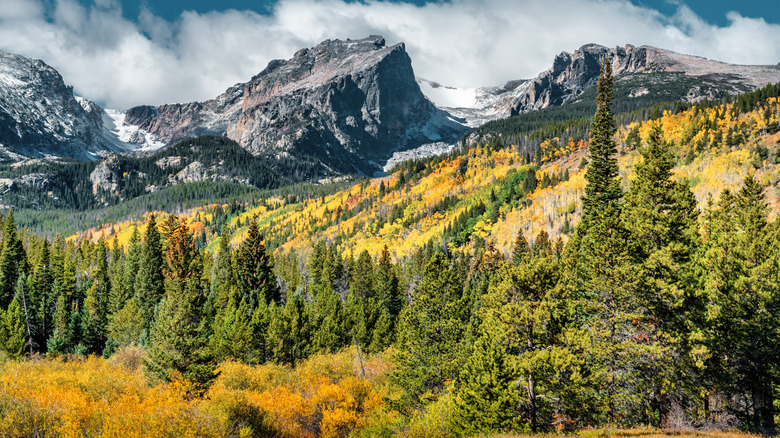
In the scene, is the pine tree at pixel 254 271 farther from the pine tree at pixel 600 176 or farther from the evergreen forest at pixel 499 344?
the pine tree at pixel 600 176

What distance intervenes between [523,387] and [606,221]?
450 inches

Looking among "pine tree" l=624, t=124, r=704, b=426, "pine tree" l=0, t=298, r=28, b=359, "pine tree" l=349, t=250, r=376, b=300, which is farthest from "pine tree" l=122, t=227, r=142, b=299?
"pine tree" l=624, t=124, r=704, b=426

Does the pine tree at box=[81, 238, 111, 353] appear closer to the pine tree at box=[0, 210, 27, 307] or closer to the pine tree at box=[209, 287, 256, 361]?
the pine tree at box=[0, 210, 27, 307]


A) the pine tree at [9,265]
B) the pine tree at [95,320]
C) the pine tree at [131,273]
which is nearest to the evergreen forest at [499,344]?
the pine tree at [95,320]

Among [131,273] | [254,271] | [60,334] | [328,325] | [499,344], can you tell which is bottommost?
[60,334]

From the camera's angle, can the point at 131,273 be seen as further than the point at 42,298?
No

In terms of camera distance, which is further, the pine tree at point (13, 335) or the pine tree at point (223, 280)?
the pine tree at point (223, 280)

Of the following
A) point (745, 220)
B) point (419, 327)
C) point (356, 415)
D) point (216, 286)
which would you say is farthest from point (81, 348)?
point (745, 220)

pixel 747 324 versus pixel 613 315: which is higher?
pixel 613 315

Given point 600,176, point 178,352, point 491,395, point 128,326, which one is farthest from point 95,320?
point 600,176

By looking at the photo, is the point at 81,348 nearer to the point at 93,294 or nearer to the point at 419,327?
the point at 93,294

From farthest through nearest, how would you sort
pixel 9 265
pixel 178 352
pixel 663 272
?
1. pixel 9 265
2. pixel 178 352
3. pixel 663 272

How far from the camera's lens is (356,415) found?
3847 cm

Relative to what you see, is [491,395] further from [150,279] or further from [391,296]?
[150,279]
